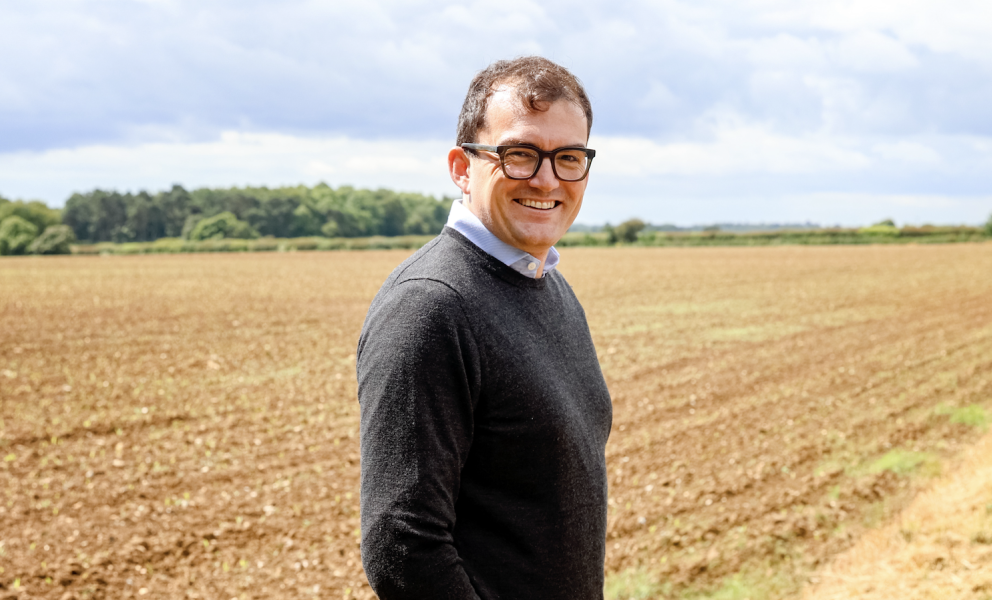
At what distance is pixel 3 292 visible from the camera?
2756cm

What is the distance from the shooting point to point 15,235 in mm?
79875

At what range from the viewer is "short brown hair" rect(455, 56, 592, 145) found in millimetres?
1714

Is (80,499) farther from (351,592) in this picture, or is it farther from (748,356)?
(748,356)

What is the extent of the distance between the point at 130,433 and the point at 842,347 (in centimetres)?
1115

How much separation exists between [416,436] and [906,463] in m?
6.55

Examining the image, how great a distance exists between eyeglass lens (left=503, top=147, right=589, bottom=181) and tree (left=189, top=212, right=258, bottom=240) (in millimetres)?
103305

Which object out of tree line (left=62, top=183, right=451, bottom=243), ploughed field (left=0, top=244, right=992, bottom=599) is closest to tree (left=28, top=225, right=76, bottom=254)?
tree line (left=62, top=183, right=451, bottom=243)

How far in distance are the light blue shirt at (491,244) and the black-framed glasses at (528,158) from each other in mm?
149

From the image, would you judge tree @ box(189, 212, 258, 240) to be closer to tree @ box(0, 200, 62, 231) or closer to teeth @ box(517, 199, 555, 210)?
tree @ box(0, 200, 62, 231)

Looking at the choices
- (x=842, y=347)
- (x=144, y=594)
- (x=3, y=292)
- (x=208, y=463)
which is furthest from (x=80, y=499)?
(x=3, y=292)

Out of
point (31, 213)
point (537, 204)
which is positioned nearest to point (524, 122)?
point (537, 204)

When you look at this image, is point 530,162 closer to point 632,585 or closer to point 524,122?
point 524,122

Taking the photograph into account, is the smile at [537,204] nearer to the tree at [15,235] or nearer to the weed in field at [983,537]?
the weed in field at [983,537]

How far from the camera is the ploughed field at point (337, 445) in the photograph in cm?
502
